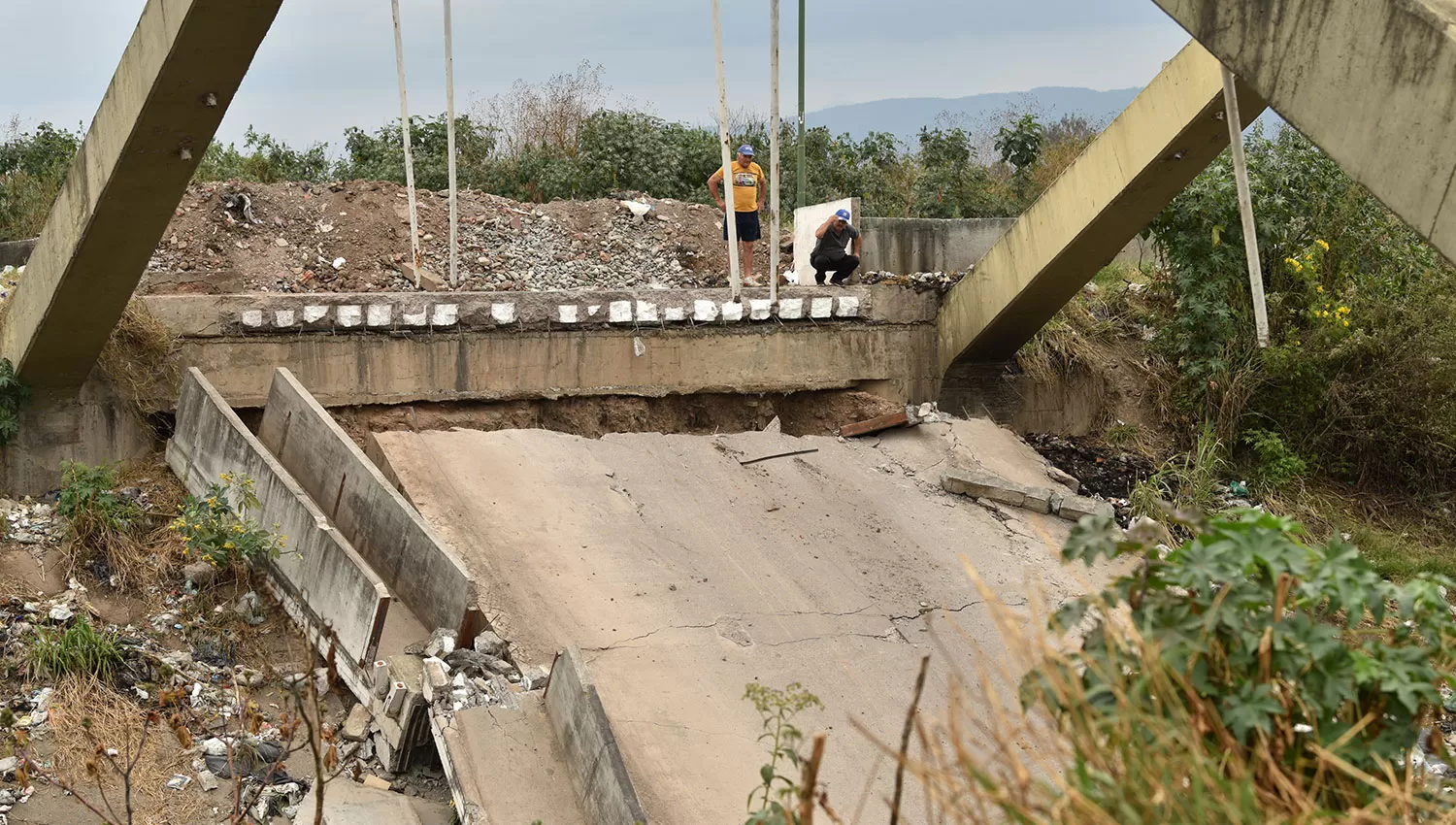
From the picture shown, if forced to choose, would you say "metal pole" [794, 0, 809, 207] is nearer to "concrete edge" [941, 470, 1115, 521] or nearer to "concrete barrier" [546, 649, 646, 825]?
"concrete edge" [941, 470, 1115, 521]

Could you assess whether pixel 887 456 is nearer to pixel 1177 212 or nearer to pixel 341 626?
pixel 1177 212

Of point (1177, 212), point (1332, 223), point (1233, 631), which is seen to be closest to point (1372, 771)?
point (1233, 631)

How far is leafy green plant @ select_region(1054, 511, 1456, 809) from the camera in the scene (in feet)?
7.62

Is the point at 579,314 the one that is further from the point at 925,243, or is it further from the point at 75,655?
the point at 75,655

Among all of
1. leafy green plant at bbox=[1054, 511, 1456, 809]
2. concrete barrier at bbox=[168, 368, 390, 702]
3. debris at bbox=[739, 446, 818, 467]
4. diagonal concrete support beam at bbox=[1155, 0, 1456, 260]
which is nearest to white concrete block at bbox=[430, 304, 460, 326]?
concrete barrier at bbox=[168, 368, 390, 702]

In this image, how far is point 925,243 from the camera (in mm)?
11281

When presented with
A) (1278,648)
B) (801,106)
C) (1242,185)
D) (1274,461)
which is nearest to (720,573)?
(1242,185)

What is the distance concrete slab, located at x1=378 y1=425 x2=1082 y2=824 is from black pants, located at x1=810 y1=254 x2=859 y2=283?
151 cm

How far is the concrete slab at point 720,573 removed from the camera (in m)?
5.68

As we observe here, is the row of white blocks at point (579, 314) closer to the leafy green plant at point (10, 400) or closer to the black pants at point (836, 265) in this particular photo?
the black pants at point (836, 265)

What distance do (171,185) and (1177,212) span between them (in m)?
6.99

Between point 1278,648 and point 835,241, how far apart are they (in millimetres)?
7876

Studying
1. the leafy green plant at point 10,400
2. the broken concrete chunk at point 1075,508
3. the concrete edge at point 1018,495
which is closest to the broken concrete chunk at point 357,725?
the leafy green plant at point 10,400

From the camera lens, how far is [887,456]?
29.9 ft
